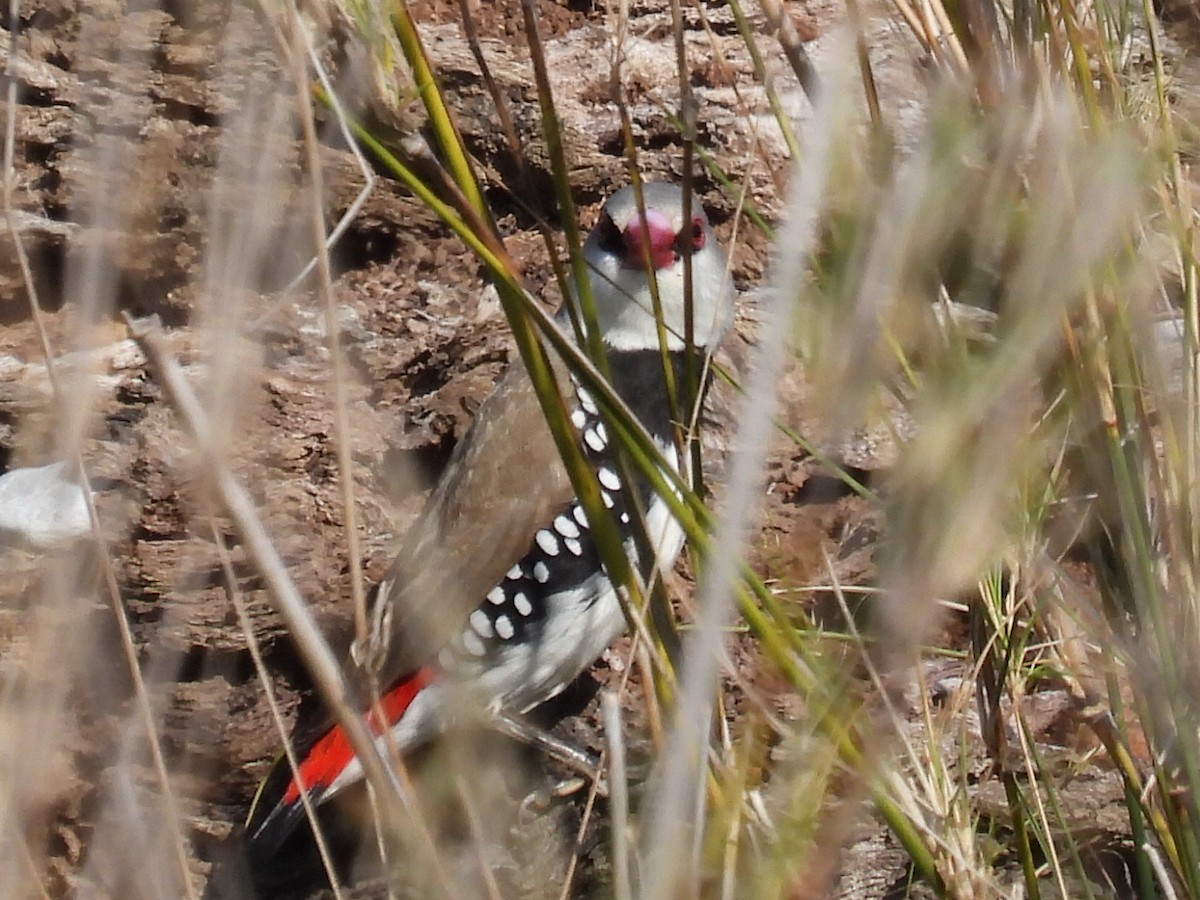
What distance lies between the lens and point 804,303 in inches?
41.9

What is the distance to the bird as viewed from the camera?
2.48 metres

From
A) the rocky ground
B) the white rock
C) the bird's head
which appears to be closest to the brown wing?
the rocky ground

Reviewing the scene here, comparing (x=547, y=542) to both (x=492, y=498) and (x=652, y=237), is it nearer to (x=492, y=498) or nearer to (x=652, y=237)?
(x=492, y=498)

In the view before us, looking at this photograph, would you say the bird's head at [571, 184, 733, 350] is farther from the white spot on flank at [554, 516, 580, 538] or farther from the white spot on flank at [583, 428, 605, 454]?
the white spot on flank at [554, 516, 580, 538]

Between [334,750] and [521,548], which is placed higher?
[521,548]

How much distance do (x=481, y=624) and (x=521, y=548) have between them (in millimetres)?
175

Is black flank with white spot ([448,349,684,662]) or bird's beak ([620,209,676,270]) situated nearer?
bird's beak ([620,209,676,270])

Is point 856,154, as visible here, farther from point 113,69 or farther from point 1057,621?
point 113,69

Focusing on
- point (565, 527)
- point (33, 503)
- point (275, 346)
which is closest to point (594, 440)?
point (565, 527)

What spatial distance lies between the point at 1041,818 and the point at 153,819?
1.37 metres

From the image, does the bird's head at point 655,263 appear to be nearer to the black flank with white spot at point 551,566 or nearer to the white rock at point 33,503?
the black flank with white spot at point 551,566

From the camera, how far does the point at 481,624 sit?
2.73 metres

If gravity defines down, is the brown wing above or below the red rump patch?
above

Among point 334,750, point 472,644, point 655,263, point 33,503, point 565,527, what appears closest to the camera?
point 655,263
